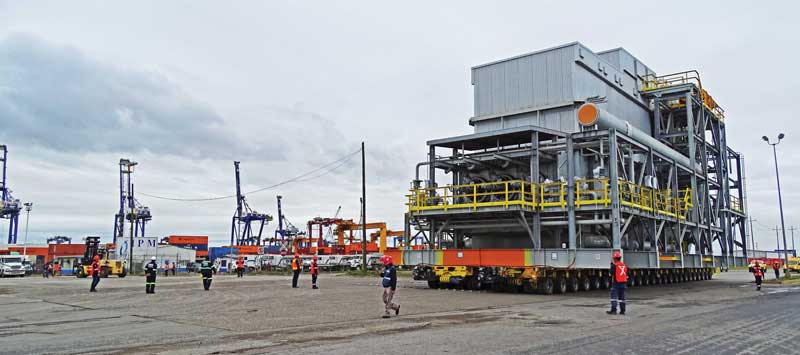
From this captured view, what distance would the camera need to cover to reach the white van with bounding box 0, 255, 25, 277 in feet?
160

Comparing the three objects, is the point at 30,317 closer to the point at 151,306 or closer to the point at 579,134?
the point at 151,306

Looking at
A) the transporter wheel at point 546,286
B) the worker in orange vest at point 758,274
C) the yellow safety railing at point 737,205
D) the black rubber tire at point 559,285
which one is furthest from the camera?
the yellow safety railing at point 737,205

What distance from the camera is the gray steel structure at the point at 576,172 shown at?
70.2 feet

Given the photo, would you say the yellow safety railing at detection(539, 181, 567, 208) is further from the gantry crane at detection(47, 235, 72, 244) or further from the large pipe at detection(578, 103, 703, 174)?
the gantry crane at detection(47, 235, 72, 244)

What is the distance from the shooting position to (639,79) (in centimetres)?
3241

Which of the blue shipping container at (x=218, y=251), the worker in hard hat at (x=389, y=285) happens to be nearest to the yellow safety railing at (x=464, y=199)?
the worker in hard hat at (x=389, y=285)

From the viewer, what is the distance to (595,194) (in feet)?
68.2

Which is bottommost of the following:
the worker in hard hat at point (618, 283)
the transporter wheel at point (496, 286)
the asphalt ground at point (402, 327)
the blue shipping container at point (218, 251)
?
the asphalt ground at point (402, 327)

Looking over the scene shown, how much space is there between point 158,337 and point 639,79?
29.4 meters

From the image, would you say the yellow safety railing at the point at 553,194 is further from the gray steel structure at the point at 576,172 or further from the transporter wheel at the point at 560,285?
the transporter wheel at the point at 560,285

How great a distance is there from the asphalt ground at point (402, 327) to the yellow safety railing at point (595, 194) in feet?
11.9

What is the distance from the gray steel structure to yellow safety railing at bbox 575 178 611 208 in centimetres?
5

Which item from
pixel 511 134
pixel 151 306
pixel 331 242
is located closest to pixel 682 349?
pixel 151 306

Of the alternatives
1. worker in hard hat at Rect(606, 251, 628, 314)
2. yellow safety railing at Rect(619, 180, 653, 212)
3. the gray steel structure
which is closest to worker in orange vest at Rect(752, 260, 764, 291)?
the gray steel structure
